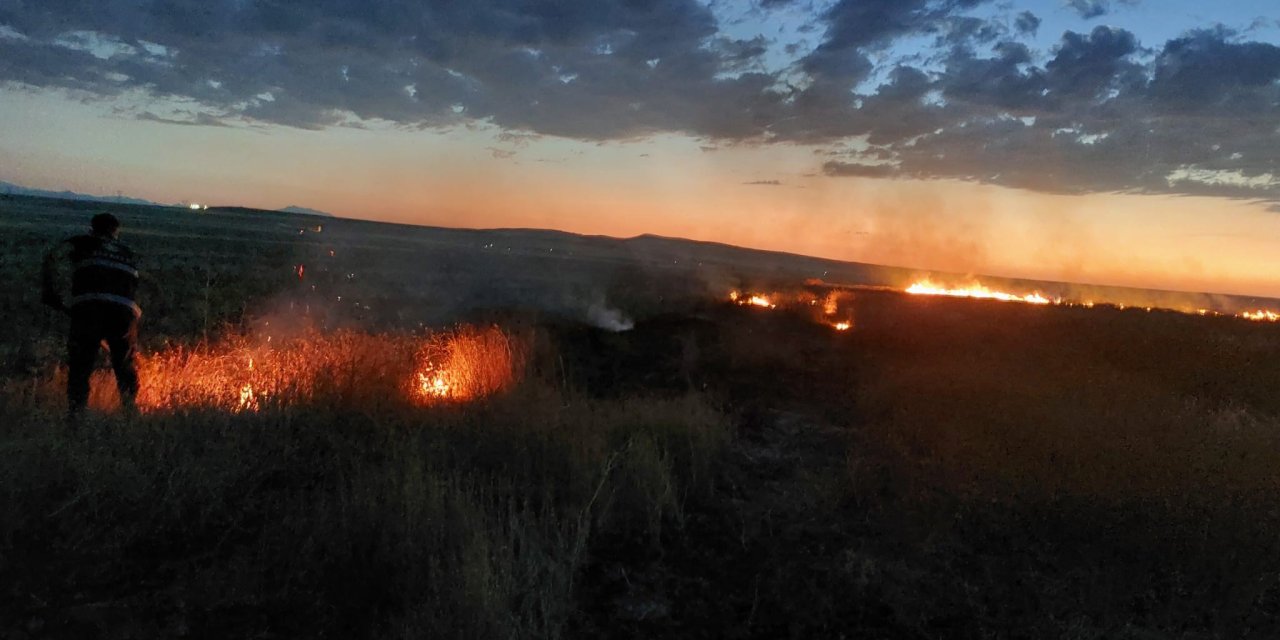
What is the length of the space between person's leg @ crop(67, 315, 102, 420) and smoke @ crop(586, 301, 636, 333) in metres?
11.8

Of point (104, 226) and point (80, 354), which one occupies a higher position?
point (104, 226)

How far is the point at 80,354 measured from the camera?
22.8 feet

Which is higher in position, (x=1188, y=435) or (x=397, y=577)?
(x=1188, y=435)

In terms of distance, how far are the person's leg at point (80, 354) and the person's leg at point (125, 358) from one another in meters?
0.17

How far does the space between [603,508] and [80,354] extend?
5.42 meters

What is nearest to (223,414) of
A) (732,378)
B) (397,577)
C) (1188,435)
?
(397,577)

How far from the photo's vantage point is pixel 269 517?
202 inches

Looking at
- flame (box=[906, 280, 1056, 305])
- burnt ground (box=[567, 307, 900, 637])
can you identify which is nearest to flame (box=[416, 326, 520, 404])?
burnt ground (box=[567, 307, 900, 637])

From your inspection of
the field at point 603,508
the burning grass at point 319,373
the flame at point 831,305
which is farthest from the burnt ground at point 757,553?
the flame at point 831,305

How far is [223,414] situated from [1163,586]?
7.89 m

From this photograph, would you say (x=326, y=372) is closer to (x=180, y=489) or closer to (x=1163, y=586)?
(x=180, y=489)

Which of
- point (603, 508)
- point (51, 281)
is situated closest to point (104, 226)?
point (51, 281)

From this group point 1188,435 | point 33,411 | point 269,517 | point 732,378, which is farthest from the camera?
point 732,378

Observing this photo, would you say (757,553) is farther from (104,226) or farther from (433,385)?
(104,226)
